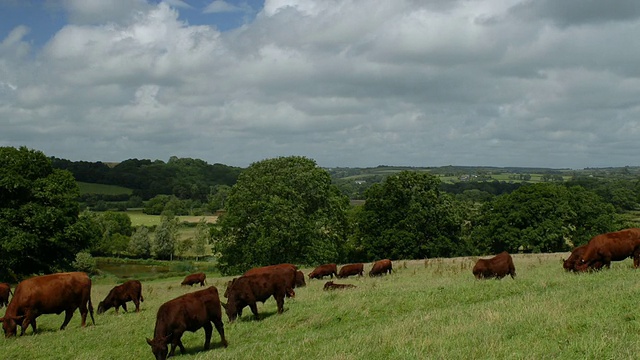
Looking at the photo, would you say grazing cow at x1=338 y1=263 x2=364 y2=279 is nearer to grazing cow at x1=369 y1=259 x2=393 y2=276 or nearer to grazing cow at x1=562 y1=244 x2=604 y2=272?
grazing cow at x1=369 y1=259 x2=393 y2=276

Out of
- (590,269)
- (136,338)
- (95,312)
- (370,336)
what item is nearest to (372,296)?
(370,336)

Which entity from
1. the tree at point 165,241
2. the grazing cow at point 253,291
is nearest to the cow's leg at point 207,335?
the grazing cow at point 253,291

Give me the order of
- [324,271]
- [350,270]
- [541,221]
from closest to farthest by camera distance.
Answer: [350,270] → [324,271] → [541,221]

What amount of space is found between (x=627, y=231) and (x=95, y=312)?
22.8 meters

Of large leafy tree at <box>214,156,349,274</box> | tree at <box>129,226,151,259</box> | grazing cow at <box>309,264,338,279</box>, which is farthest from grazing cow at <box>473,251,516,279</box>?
tree at <box>129,226,151,259</box>

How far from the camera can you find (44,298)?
1688cm

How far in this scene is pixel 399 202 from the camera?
55.4 metres

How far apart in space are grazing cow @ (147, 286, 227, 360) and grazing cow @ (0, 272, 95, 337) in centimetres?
764

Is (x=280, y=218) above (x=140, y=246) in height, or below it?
above

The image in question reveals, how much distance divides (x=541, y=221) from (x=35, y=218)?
176 ft

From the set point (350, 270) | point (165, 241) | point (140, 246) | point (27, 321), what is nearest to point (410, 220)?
point (350, 270)

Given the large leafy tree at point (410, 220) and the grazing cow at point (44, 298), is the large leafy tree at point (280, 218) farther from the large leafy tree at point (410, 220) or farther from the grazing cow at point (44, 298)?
the grazing cow at point (44, 298)

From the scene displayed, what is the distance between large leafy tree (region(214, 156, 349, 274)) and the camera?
144 feet

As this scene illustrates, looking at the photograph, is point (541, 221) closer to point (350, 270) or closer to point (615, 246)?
point (350, 270)
